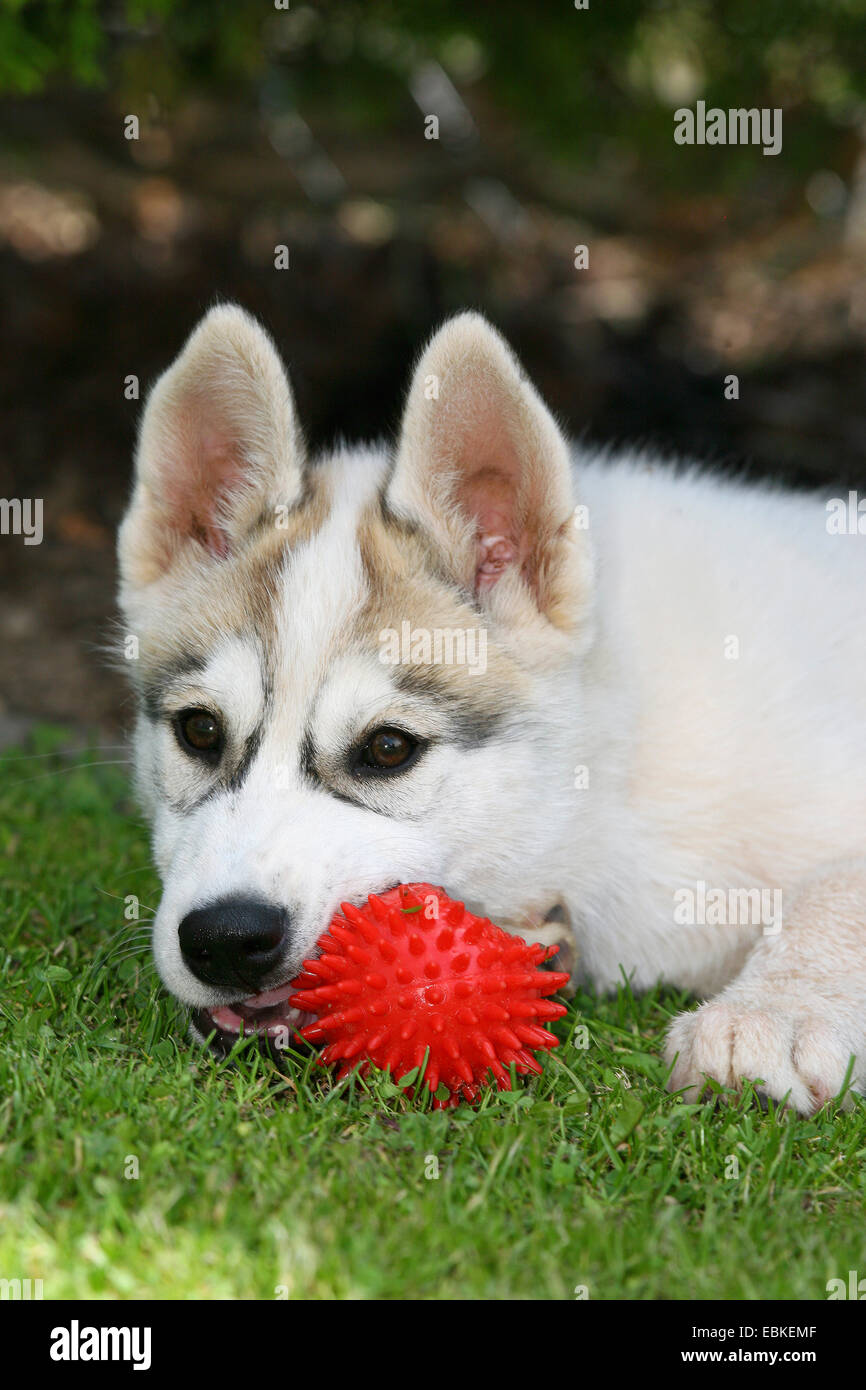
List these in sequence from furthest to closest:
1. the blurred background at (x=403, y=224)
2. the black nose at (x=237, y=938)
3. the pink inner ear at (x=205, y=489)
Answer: the blurred background at (x=403, y=224)
the pink inner ear at (x=205, y=489)
the black nose at (x=237, y=938)

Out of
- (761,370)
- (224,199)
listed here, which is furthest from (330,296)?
(761,370)

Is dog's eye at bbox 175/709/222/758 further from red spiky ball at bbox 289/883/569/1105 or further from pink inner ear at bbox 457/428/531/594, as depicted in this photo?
pink inner ear at bbox 457/428/531/594

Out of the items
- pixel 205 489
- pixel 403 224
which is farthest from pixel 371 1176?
pixel 403 224

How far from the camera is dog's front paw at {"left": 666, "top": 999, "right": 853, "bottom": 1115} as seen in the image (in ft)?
8.78

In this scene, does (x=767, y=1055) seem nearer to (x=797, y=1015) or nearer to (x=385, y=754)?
(x=797, y=1015)

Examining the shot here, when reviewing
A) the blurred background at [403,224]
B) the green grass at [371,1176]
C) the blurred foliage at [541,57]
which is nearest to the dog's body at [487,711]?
the green grass at [371,1176]

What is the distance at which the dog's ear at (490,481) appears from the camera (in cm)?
299

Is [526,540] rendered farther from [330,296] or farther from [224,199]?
[224,199]

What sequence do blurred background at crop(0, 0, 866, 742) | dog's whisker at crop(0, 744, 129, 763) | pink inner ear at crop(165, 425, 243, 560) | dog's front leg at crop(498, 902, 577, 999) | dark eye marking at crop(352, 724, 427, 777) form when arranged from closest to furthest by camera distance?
dark eye marking at crop(352, 724, 427, 777), dog's front leg at crop(498, 902, 577, 999), pink inner ear at crop(165, 425, 243, 560), dog's whisker at crop(0, 744, 129, 763), blurred background at crop(0, 0, 866, 742)

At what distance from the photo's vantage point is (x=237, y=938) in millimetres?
2545

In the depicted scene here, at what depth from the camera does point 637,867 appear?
3.27m

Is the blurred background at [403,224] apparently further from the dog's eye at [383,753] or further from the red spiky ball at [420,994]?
the red spiky ball at [420,994]

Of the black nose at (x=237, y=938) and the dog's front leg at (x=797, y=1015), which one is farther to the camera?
the dog's front leg at (x=797, y=1015)

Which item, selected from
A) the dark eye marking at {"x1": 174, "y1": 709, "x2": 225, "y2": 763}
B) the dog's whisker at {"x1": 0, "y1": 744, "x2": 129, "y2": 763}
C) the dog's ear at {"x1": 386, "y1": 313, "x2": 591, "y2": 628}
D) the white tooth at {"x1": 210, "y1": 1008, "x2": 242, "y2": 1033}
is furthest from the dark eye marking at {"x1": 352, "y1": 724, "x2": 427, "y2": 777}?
the dog's whisker at {"x1": 0, "y1": 744, "x2": 129, "y2": 763}
